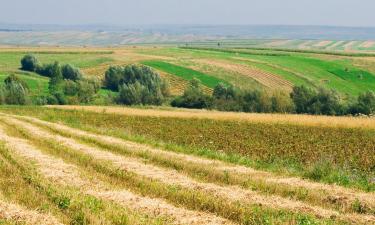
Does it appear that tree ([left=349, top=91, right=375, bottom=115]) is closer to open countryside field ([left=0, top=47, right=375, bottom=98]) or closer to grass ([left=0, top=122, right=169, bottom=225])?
open countryside field ([left=0, top=47, right=375, bottom=98])

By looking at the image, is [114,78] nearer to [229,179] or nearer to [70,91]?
[70,91]

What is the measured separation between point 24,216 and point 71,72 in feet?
354

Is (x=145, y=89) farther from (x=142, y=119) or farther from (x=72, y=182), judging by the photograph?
(x=72, y=182)

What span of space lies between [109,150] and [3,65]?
124 m

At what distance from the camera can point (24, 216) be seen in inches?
514

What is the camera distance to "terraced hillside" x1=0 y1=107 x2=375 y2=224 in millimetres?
13570

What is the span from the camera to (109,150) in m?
27.2

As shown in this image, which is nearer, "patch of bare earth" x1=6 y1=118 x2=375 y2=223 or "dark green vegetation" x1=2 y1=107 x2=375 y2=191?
"patch of bare earth" x1=6 y1=118 x2=375 y2=223

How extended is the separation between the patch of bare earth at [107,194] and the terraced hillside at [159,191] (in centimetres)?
3

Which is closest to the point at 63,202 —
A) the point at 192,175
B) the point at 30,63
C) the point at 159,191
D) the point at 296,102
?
the point at 159,191

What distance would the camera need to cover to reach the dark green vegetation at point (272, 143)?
70.9ft

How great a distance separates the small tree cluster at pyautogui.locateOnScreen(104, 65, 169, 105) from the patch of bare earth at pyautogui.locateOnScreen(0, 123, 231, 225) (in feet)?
242

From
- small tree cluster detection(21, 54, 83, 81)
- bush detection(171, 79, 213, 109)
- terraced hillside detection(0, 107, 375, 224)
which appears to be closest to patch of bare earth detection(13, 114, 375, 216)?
terraced hillside detection(0, 107, 375, 224)

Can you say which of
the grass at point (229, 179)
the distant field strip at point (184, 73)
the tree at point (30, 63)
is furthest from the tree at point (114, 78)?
the grass at point (229, 179)
